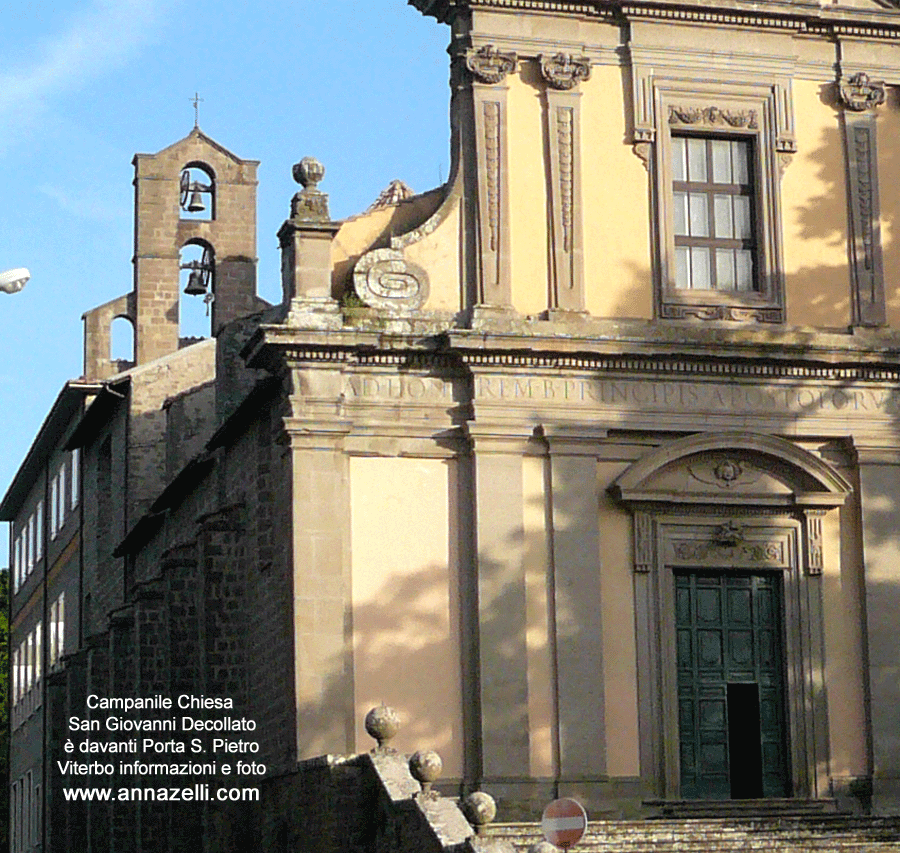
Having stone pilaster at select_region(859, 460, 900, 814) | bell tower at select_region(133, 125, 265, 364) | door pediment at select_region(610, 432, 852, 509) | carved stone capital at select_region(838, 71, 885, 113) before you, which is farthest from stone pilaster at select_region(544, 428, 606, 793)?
bell tower at select_region(133, 125, 265, 364)

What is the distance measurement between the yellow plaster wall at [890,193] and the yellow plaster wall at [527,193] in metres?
4.19

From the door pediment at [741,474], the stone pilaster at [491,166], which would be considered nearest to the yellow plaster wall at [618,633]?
the door pediment at [741,474]

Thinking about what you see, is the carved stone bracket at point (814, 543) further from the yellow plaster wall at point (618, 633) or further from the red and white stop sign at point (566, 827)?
the red and white stop sign at point (566, 827)

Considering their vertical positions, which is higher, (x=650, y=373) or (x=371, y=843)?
(x=650, y=373)

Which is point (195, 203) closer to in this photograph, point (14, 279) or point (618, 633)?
point (618, 633)

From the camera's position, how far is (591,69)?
24.9 m

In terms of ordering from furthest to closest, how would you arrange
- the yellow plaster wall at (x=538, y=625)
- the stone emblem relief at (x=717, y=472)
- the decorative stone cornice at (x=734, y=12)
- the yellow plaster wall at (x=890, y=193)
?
the yellow plaster wall at (x=890, y=193), the decorative stone cornice at (x=734, y=12), the stone emblem relief at (x=717, y=472), the yellow plaster wall at (x=538, y=625)

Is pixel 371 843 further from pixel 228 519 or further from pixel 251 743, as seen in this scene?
pixel 228 519

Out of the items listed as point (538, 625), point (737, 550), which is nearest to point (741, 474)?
point (737, 550)

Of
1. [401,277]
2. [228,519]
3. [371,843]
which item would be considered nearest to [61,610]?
[228,519]

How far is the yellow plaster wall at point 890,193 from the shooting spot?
25312 millimetres

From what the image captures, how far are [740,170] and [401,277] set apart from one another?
4.49 m

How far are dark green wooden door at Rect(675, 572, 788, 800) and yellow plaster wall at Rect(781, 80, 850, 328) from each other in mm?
3303

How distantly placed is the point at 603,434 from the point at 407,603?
9.66 feet
